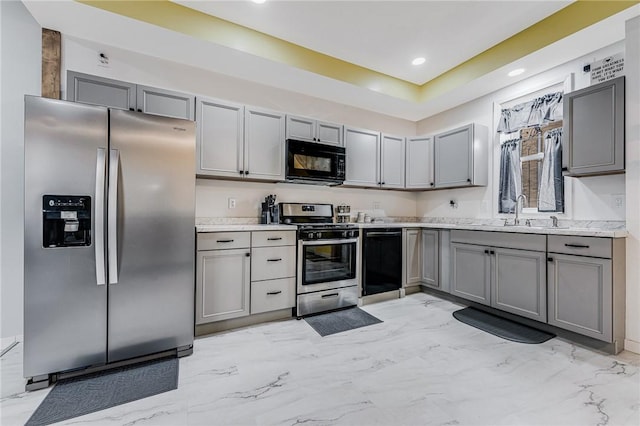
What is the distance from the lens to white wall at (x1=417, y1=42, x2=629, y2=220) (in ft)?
8.66

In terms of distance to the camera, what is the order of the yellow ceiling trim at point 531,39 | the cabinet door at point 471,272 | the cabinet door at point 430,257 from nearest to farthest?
the yellow ceiling trim at point 531,39
the cabinet door at point 471,272
the cabinet door at point 430,257

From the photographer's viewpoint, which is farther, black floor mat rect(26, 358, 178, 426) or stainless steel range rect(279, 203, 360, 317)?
stainless steel range rect(279, 203, 360, 317)

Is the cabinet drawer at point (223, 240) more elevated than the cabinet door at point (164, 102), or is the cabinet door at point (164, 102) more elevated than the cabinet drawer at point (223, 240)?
the cabinet door at point (164, 102)

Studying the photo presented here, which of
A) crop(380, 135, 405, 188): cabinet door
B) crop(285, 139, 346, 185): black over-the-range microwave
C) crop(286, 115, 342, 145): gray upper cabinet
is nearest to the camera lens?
crop(285, 139, 346, 185): black over-the-range microwave

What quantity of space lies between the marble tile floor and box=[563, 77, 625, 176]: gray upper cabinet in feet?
5.16

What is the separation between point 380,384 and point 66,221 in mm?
2309

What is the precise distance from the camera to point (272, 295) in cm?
286

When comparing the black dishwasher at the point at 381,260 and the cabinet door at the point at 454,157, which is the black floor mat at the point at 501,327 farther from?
the cabinet door at the point at 454,157

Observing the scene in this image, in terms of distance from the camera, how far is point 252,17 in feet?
8.63

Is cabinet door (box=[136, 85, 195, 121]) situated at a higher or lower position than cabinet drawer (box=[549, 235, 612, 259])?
higher

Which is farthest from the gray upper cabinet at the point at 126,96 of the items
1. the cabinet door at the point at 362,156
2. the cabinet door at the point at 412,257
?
the cabinet door at the point at 412,257

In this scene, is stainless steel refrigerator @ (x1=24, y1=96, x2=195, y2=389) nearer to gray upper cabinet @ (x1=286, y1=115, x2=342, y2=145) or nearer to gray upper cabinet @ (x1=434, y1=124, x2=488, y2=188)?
gray upper cabinet @ (x1=286, y1=115, x2=342, y2=145)

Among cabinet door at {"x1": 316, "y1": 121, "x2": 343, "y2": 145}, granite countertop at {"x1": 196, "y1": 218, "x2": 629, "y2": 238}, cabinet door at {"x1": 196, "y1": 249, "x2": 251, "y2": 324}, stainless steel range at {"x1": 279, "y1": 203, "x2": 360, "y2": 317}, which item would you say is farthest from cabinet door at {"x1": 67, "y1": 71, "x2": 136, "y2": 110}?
cabinet door at {"x1": 316, "y1": 121, "x2": 343, "y2": 145}

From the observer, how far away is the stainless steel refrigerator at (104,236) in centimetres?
177
